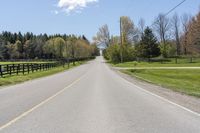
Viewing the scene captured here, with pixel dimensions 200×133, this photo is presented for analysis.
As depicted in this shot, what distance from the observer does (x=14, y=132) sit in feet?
28.4

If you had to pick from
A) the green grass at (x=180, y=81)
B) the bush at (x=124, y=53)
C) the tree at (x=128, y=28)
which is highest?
the tree at (x=128, y=28)

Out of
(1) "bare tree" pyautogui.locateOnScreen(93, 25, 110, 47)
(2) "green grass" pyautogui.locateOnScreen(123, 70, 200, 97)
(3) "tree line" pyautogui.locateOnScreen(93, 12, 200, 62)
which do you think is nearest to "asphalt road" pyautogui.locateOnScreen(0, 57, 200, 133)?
(2) "green grass" pyautogui.locateOnScreen(123, 70, 200, 97)

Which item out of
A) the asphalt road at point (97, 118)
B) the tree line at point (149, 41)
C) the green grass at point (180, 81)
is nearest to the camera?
the asphalt road at point (97, 118)

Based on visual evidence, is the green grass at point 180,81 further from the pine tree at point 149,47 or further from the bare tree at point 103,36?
the bare tree at point 103,36

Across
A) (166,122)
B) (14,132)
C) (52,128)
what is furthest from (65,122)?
(166,122)

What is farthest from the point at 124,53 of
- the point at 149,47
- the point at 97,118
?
the point at 97,118

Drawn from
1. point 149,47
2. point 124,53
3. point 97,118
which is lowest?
point 97,118

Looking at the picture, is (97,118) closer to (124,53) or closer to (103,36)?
(124,53)

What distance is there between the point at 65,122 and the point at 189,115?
12.1ft

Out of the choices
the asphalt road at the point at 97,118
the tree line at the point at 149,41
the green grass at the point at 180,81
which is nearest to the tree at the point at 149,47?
the tree line at the point at 149,41

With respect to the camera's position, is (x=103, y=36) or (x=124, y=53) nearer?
(x=124, y=53)

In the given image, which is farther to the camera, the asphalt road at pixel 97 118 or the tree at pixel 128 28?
the tree at pixel 128 28

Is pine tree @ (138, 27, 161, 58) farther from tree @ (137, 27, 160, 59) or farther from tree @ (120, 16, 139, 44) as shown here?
tree @ (120, 16, 139, 44)

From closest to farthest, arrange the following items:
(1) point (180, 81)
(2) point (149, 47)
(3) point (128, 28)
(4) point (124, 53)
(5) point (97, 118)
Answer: (5) point (97, 118)
(1) point (180, 81)
(2) point (149, 47)
(4) point (124, 53)
(3) point (128, 28)
